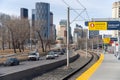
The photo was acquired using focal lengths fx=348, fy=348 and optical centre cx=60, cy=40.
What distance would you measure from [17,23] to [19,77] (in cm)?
8481

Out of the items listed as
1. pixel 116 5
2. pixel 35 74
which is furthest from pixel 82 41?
pixel 35 74

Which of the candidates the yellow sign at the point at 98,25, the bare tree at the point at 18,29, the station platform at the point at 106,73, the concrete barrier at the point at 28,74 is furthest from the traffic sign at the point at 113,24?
the bare tree at the point at 18,29

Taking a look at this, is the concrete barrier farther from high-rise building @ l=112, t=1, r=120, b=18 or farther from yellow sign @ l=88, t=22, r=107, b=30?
high-rise building @ l=112, t=1, r=120, b=18

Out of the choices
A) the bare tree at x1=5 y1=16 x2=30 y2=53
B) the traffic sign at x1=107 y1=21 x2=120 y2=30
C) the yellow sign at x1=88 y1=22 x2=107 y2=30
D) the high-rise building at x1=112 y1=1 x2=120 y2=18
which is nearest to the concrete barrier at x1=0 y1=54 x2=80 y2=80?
the yellow sign at x1=88 y1=22 x2=107 y2=30

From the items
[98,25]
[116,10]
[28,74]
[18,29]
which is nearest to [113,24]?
[98,25]

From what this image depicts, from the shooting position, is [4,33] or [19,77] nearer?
[19,77]

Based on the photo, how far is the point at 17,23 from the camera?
106375 millimetres

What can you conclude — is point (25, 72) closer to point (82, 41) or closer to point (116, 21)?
point (116, 21)

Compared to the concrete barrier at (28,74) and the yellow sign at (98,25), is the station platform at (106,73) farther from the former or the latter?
the yellow sign at (98,25)

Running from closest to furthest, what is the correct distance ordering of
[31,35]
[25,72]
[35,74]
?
A: [25,72]
[35,74]
[31,35]

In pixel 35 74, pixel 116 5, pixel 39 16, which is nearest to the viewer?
pixel 35 74

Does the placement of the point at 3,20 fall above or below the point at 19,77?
above

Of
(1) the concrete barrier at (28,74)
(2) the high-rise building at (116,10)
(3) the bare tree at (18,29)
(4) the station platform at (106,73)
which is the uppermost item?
(2) the high-rise building at (116,10)

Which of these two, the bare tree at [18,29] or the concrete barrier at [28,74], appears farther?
the bare tree at [18,29]
